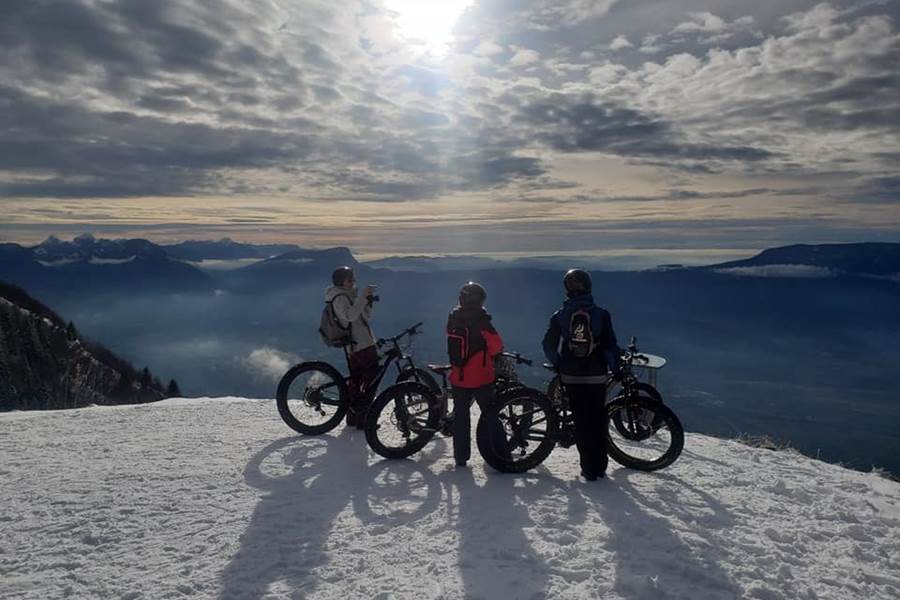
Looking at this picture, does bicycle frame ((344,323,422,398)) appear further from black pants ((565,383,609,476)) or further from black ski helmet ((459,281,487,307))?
black pants ((565,383,609,476))

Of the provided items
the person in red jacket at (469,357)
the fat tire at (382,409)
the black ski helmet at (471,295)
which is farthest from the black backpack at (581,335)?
the fat tire at (382,409)

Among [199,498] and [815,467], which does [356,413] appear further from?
[815,467]

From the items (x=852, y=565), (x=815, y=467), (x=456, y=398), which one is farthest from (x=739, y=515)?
(x=456, y=398)

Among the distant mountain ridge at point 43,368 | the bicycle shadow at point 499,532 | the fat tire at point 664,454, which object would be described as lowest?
the distant mountain ridge at point 43,368

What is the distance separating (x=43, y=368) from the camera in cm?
2966

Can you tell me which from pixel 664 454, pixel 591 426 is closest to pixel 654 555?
pixel 591 426

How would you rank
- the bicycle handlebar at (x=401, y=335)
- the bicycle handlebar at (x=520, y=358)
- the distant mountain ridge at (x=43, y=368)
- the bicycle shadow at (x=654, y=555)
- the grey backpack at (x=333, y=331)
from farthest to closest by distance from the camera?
the distant mountain ridge at (x=43, y=368) → the grey backpack at (x=333, y=331) → the bicycle handlebar at (x=401, y=335) → the bicycle handlebar at (x=520, y=358) → the bicycle shadow at (x=654, y=555)

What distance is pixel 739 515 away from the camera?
5785 millimetres

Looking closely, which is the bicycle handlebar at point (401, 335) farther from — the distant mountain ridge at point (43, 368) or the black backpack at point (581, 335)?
the distant mountain ridge at point (43, 368)

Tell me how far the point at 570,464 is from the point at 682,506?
1.57m

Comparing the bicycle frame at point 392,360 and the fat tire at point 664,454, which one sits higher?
the bicycle frame at point 392,360

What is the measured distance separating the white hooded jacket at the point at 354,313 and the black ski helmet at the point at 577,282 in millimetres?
3092

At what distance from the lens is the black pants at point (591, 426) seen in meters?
6.59

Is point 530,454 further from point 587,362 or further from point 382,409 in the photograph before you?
point 382,409
